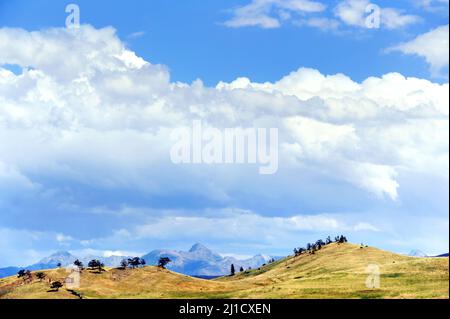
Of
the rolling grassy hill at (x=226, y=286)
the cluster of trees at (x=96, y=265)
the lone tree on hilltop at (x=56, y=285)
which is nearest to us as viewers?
the rolling grassy hill at (x=226, y=286)

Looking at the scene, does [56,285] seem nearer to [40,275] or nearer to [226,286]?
[40,275]

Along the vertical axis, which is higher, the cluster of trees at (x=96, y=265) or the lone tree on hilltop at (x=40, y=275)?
the cluster of trees at (x=96, y=265)

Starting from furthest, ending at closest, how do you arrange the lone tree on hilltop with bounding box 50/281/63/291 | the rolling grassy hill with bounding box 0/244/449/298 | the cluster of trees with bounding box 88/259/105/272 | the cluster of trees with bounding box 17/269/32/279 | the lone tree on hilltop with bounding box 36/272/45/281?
the cluster of trees with bounding box 88/259/105/272
the cluster of trees with bounding box 17/269/32/279
the lone tree on hilltop with bounding box 36/272/45/281
the lone tree on hilltop with bounding box 50/281/63/291
the rolling grassy hill with bounding box 0/244/449/298

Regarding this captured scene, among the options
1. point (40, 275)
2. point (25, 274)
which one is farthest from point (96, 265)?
point (40, 275)

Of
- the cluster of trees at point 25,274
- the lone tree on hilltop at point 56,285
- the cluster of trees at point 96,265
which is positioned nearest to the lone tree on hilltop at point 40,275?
the cluster of trees at point 25,274

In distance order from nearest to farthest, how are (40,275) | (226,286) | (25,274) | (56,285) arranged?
1. (56,285)
2. (40,275)
3. (25,274)
4. (226,286)

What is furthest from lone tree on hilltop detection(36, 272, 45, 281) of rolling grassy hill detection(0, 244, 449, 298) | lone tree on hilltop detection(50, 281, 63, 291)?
lone tree on hilltop detection(50, 281, 63, 291)

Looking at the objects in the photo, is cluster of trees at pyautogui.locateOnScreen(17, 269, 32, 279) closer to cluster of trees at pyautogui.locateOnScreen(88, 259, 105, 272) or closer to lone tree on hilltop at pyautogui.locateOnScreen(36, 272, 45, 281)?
lone tree on hilltop at pyautogui.locateOnScreen(36, 272, 45, 281)

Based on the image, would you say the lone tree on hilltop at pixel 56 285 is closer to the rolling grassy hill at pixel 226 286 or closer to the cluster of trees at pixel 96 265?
the rolling grassy hill at pixel 226 286
